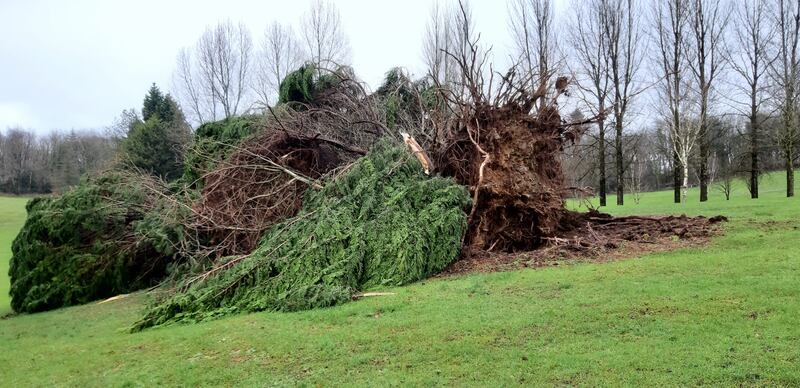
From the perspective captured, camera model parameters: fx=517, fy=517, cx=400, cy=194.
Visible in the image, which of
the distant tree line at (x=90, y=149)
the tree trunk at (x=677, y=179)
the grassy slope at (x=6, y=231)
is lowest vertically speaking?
the grassy slope at (x=6, y=231)

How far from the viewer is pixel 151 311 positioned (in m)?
6.97

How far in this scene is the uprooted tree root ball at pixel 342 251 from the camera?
276 inches

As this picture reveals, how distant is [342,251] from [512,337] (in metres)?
3.62

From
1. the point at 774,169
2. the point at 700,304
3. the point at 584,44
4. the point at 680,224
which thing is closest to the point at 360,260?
the point at 700,304

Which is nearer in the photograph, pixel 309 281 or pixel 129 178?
pixel 309 281

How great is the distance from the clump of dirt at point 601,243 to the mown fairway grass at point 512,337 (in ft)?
1.67

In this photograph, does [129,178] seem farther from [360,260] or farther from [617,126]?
[617,126]

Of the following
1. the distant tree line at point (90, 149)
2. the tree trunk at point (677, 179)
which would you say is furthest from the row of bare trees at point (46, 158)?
the tree trunk at point (677, 179)

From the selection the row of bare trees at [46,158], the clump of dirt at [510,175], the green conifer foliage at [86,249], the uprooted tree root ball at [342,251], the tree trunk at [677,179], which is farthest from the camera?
the row of bare trees at [46,158]

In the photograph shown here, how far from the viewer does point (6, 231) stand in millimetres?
31609

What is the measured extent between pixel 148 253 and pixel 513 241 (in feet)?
25.6

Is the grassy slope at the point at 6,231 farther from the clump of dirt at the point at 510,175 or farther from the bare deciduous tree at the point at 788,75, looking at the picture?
the bare deciduous tree at the point at 788,75

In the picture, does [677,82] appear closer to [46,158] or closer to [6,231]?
[6,231]

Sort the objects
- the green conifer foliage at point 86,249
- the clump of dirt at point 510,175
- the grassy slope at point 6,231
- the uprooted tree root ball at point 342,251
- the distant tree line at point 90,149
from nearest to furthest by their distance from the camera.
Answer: the uprooted tree root ball at point 342,251 → the clump of dirt at point 510,175 → the green conifer foliage at point 86,249 → the grassy slope at point 6,231 → the distant tree line at point 90,149
